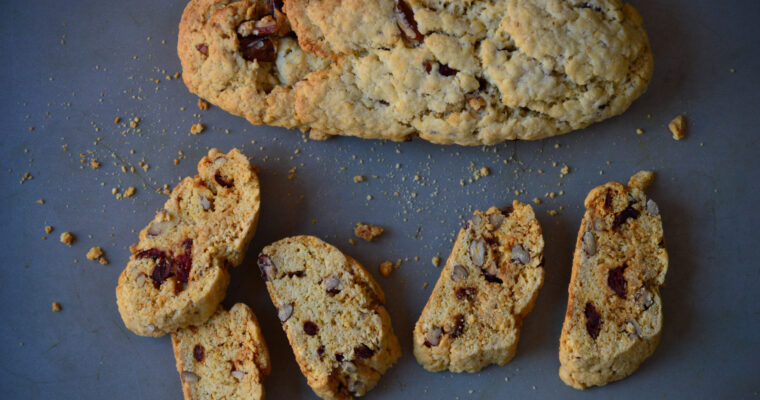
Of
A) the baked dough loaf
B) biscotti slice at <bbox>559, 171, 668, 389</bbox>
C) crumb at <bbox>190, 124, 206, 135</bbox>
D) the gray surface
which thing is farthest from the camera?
crumb at <bbox>190, 124, 206, 135</bbox>

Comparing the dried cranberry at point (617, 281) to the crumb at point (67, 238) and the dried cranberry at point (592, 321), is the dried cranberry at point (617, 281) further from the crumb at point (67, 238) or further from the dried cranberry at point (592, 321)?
the crumb at point (67, 238)

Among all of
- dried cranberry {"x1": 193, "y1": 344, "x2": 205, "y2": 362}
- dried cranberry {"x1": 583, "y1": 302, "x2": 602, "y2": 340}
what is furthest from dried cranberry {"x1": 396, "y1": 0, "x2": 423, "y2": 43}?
dried cranberry {"x1": 193, "y1": 344, "x2": 205, "y2": 362}

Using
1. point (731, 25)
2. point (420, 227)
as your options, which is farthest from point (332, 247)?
point (731, 25)

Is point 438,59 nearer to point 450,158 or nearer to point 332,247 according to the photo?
point 450,158

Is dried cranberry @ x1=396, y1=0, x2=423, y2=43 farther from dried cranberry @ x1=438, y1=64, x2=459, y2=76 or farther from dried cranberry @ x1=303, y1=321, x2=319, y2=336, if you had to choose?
dried cranberry @ x1=303, y1=321, x2=319, y2=336

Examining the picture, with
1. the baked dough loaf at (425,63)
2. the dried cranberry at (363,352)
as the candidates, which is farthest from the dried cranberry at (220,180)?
the dried cranberry at (363,352)

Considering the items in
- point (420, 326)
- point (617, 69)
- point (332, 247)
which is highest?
point (617, 69)

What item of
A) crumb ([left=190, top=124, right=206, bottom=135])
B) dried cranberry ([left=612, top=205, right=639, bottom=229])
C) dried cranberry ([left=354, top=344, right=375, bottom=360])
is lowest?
dried cranberry ([left=354, top=344, right=375, bottom=360])
